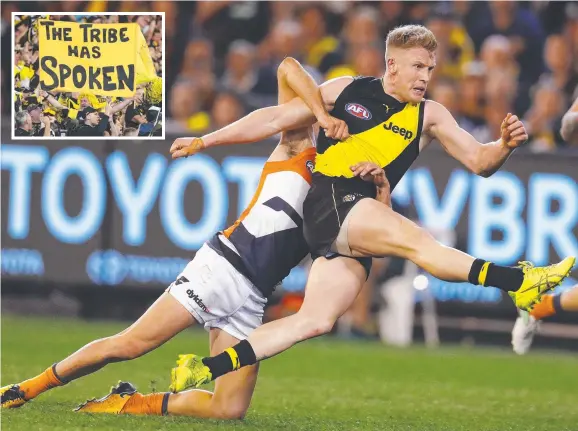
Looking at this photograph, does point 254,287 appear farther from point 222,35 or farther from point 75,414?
point 222,35

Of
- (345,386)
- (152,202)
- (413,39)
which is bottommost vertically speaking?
(345,386)

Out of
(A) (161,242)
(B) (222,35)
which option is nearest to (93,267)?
(A) (161,242)

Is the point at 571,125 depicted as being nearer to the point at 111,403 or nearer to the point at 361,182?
the point at 361,182

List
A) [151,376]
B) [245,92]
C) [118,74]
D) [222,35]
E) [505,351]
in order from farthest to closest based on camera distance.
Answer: [222,35] < [245,92] < [505,351] < [151,376] < [118,74]

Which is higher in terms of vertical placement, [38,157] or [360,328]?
[38,157]

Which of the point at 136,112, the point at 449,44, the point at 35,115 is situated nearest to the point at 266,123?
the point at 136,112

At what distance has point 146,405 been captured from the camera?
24.1 ft

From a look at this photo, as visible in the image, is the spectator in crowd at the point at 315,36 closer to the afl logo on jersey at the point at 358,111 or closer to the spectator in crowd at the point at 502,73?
the spectator in crowd at the point at 502,73

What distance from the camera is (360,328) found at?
1259 centimetres

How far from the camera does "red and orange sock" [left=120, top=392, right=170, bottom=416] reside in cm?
732

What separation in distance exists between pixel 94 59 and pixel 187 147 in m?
0.69

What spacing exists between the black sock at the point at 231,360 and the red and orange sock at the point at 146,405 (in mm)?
967

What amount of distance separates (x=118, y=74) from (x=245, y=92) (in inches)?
283

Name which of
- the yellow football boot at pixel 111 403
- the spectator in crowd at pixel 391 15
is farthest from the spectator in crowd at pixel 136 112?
the spectator in crowd at pixel 391 15
